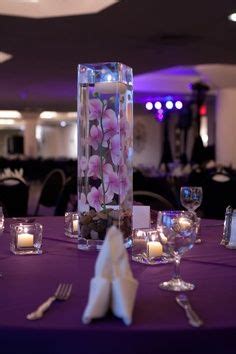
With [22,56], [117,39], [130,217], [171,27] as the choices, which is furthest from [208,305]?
[22,56]

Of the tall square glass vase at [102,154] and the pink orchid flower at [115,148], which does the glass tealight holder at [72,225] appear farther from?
the pink orchid flower at [115,148]

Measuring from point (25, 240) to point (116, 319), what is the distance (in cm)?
81

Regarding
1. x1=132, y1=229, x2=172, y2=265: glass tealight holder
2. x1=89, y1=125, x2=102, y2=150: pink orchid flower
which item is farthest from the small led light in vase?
x1=89, y1=125, x2=102, y2=150: pink orchid flower

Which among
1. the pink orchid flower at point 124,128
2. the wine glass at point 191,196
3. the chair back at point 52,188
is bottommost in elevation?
the chair back at point 52,188

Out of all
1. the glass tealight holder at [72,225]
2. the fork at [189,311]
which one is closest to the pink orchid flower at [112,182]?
the glass tealight holder at [72,225]

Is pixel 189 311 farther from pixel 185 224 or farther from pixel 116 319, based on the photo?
pixel 185 224

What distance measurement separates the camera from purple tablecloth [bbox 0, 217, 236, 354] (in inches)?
41.0

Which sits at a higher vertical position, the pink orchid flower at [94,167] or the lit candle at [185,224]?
the pink orchid flower at [94,167]

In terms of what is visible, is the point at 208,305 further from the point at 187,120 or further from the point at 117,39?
the point at 187,120

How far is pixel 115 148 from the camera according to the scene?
183 cm

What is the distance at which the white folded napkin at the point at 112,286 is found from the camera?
1080 millimetres

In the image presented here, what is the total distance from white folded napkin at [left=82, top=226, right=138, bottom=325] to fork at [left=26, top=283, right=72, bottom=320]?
4.1 inches

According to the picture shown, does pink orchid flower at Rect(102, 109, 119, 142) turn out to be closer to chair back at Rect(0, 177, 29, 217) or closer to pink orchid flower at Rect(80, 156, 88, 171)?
pink orchid flower at Rect(80, 156, 88, 171)

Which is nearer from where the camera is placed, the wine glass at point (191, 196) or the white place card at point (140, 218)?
the white place card at point (140, 218)
